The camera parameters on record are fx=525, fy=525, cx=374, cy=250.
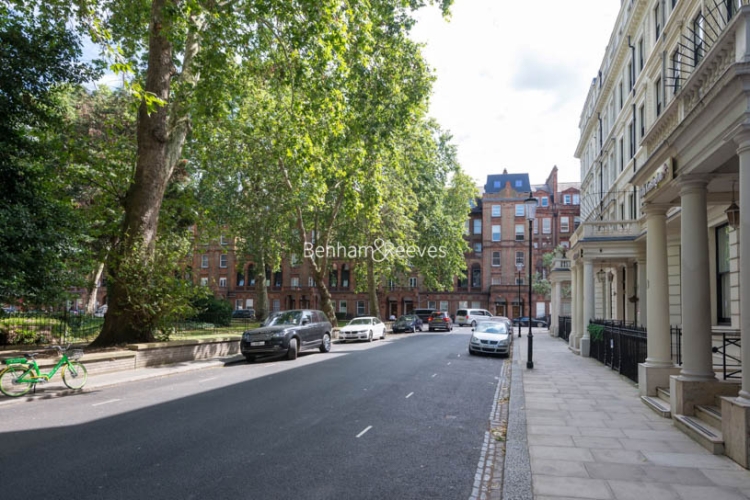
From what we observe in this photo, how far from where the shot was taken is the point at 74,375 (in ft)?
36.7

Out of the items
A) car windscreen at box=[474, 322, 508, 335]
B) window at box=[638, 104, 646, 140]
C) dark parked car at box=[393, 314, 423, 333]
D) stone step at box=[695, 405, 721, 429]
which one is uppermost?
window at box=[638, 104, 646, 140]

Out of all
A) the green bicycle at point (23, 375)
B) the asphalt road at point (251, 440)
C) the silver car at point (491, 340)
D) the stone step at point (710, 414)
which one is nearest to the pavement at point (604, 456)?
the stone step at point (710, 414)

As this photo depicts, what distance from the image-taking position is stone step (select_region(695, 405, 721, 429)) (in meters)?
7.39

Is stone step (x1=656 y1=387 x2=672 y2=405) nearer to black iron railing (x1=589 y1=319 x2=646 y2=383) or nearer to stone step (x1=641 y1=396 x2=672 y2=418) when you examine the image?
stone step (x1=641 y1=396 x2=672 y2=418)

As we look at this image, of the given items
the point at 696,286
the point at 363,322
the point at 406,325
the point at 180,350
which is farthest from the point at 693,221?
the point at 406,325

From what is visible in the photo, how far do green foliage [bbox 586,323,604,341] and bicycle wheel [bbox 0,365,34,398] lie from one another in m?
16.7

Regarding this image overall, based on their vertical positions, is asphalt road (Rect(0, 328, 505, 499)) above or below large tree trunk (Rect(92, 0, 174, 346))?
below

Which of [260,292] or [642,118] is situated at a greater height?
[642,118]

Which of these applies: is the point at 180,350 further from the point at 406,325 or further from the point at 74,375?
the point at 406,325

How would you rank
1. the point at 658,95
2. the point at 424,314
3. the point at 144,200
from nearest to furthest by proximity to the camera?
the point at 144,200 → the point at 658,95 → the point at 424,314

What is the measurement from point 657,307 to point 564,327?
23338mm

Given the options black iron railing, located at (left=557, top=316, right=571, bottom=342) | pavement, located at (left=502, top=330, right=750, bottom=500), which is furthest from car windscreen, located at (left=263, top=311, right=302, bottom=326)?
black iron railing, located at (left=557, top=316, right=571, bottom=342)

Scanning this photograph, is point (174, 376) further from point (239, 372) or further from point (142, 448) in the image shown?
point (142, 448)

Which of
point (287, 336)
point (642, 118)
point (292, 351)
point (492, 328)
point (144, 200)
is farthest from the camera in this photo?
point (642, 118)
